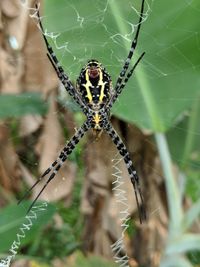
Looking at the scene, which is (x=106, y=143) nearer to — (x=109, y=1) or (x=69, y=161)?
(x=69, y=161)

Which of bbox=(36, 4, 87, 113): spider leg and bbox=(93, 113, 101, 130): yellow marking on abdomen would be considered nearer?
bbox=(36, 4, 87, 113): spider leg

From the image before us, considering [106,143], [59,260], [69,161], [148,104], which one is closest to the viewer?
[148,104]

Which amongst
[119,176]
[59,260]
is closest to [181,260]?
[119,176]

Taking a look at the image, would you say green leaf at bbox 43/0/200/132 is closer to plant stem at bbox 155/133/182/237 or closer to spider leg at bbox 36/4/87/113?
plant stem at bbox 155/133/182/237

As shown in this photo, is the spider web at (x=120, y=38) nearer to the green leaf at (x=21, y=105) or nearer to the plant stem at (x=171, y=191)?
the plant stem at (x=171, y=191)

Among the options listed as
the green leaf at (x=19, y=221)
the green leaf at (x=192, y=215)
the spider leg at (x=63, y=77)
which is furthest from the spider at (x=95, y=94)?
the green leaf at (x=192, y=215)

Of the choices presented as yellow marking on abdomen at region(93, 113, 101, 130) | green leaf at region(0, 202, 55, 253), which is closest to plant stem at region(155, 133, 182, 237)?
yellow marking on abdomen at region(93, 113, 101, 130)
